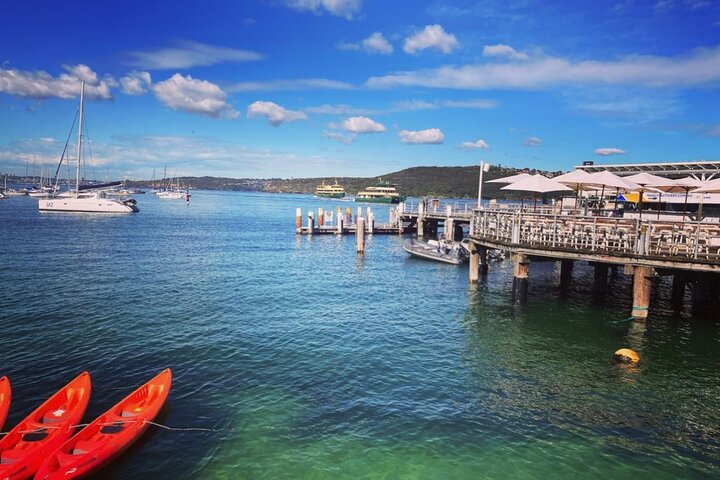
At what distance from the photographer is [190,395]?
44.4 ft

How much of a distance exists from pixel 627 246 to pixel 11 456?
68.4 feet

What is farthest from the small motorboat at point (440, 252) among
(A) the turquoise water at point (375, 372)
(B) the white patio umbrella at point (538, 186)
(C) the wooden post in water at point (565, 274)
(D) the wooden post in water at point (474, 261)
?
(B) the white patio umbrella at point (538, 186)

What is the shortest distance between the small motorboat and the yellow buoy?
70.2 ft

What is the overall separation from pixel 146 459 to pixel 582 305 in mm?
20862

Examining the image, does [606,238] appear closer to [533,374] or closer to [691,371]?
[691,371]

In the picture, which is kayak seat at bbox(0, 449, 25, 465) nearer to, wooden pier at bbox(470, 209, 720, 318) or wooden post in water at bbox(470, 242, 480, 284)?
wooden pier at bbox(470, 209, 720, 318)

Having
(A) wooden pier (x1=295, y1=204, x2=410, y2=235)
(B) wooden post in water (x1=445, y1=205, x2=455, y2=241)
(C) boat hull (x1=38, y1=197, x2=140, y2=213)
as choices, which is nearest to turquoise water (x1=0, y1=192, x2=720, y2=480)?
(B) wooden post in water (x1=445, y1=205, x2=455, y2=241)

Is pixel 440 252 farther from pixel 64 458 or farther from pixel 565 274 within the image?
pixel 64 458

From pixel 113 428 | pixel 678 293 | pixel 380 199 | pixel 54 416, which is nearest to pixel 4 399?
pixel 54 416

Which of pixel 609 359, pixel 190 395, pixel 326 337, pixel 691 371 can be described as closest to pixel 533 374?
pixel 609 359

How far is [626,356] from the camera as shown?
53.4 ft

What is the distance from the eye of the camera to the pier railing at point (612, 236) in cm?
1836

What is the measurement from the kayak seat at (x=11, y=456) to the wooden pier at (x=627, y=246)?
757 inches

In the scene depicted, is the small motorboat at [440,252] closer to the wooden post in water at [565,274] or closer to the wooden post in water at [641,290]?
the wooden post in water at [565,274]
